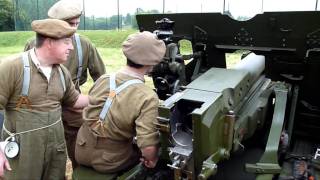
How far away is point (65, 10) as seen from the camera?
3.58 m

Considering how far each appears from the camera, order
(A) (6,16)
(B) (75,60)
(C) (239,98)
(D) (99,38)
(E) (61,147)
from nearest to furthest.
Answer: (C) (239,98) → (E) (61,147) → (B) (75,60) → (D) (99,38) → (A) (6,16)

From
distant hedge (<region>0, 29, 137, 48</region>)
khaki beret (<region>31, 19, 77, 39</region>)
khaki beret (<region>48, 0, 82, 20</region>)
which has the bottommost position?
distant hedge (<region>0, 29, 137, 48</region>)

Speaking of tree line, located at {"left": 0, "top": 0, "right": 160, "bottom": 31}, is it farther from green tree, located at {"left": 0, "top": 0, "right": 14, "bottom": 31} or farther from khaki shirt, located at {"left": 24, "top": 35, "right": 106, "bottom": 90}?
khaki shirt, located at {"left": 24, "top": 35, "right": 106, "bottom": 90}

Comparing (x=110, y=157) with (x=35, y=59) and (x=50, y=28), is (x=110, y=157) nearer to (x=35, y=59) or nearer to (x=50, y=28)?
(x=35, y=59)

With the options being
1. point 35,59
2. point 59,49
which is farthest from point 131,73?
point 35,59

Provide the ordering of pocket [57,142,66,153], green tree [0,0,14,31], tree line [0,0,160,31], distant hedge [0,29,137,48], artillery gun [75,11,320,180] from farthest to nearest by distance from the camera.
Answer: green tree [0,0,14,31] < tree line [0,0,160,31] < distant hedge [0,29,137,48] < pocket [57,142,66,153] < artillery gun [75,11,320,180]

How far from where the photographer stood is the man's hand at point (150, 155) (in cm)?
270

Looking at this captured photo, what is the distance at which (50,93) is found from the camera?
301 cm

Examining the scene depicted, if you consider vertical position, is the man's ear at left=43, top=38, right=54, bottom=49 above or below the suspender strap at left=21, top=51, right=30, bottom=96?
above

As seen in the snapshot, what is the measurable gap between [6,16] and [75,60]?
37914 millimetres

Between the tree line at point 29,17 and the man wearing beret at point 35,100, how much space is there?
31917 millimetres

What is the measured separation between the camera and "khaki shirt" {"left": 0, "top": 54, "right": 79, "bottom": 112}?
2812mm

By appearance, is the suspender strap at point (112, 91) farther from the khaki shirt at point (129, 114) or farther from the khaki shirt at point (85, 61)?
the khaki shirt at point (85, 61)

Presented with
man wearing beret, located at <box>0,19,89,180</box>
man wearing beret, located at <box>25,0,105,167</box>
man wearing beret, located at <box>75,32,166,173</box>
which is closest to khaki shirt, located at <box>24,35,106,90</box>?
man wearing beret, located at <box>25,0,105,167</box>
